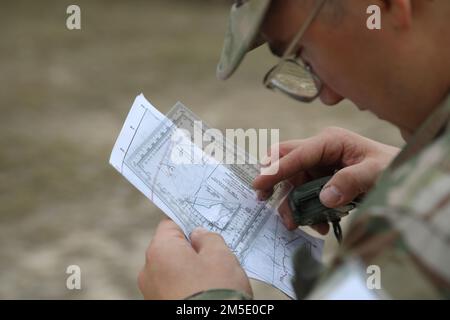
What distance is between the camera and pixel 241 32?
1225 millimetres

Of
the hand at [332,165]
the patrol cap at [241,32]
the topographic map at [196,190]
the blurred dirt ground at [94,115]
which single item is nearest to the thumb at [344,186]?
the hand at [332,165]

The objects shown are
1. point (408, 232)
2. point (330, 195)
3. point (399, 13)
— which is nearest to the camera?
point (408, 232)

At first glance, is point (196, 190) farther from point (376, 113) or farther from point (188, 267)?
point (376, 113)

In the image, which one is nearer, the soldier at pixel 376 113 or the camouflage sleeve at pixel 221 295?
the soldier at pixel 376 113

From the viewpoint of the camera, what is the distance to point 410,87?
1.18 metres

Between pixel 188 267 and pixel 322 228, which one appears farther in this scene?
pixel 322 228

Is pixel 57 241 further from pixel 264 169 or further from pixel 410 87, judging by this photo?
pixel 410 87

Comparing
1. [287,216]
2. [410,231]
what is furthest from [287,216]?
[410,231]

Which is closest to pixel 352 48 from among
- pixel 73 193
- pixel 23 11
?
pixel 73 193

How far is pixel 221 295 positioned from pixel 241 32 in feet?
1.38

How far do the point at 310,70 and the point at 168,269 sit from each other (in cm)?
41

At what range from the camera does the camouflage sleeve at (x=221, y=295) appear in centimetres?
114

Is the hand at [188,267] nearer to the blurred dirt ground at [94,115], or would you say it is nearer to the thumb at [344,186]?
the thumb at [344,186]
